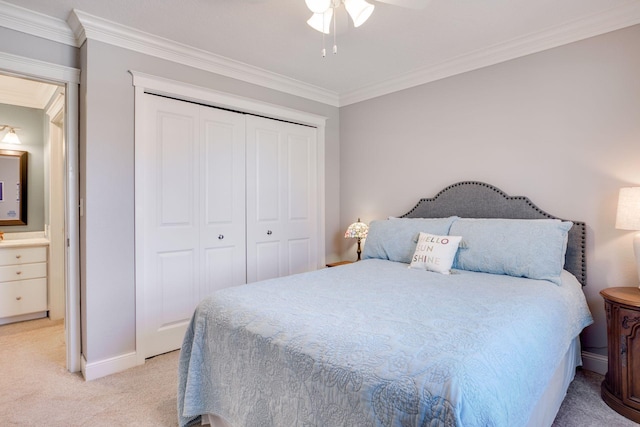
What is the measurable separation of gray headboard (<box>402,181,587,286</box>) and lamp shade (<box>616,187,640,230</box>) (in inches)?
12.9

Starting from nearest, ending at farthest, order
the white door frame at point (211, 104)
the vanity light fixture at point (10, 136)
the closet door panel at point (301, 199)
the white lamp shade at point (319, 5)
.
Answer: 1. the white lamp shade at point (319, 5)
2. the white door frame at point (211, 104)
3. the closet door panel at point (301, 199)
4. the vanity light fixture at point (10, 136)

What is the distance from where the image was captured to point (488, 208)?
2877mm

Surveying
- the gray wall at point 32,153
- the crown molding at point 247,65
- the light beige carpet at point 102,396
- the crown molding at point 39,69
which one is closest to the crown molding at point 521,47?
the crown molding at point 247,65

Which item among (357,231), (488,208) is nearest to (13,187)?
(357,231)

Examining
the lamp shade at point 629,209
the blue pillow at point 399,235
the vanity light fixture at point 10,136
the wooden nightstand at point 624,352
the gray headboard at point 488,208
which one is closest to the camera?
the wooden nightstand at point 624,352

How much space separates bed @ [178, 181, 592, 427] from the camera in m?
1.04

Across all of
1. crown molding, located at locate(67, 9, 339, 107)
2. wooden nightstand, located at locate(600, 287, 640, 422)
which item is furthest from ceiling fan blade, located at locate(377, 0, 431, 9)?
wooden nightstand, located at locate(600, 287, 640, 422)

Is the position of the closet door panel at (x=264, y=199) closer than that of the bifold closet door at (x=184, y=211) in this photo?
No

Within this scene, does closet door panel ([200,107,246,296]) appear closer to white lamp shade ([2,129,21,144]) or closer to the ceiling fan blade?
the ceiling fan blade

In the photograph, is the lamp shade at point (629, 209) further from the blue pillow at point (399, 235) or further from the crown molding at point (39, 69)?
the crown molding at point (39, 69)

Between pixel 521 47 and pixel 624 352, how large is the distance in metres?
2.20

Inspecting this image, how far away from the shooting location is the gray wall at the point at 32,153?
153 inches

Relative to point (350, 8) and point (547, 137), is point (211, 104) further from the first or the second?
point (547, 137)

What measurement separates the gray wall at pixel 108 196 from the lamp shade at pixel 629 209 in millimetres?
3241
